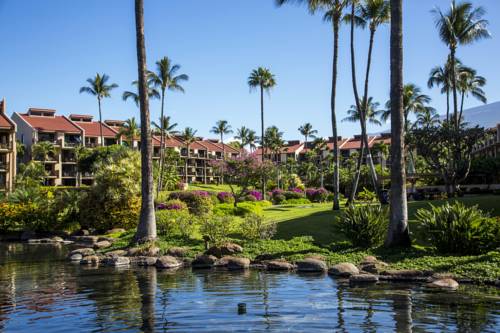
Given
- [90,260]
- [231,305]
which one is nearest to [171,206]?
[90,260]

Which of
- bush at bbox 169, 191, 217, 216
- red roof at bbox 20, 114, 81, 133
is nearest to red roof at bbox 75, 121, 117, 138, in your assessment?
red roof at bbox 20, 114, 81, 133

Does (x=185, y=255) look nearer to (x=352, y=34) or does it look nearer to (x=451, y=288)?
(x=451, y=288)

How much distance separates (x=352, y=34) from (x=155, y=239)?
18.6 metres

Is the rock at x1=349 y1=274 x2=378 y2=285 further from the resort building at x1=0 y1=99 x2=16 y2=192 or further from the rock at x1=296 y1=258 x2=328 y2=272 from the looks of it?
the resort building at x1=0 y1=99 x2=16 y2=192

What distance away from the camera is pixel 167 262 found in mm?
15938

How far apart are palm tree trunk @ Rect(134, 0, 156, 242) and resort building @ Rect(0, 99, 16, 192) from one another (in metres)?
37.5

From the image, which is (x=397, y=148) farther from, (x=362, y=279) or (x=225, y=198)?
(x=225, y=198)

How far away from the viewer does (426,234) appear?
48.8 feet

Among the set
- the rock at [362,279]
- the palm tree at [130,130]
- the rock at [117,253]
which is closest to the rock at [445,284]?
the rock at [362,279]

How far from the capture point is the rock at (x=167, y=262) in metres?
15.8

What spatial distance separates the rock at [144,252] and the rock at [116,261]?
25.3 inches

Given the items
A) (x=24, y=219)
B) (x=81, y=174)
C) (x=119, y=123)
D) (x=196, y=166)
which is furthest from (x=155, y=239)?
(x=196, y=166)

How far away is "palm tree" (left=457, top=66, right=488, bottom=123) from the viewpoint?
45.2 m

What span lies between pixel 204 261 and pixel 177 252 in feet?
5.92
